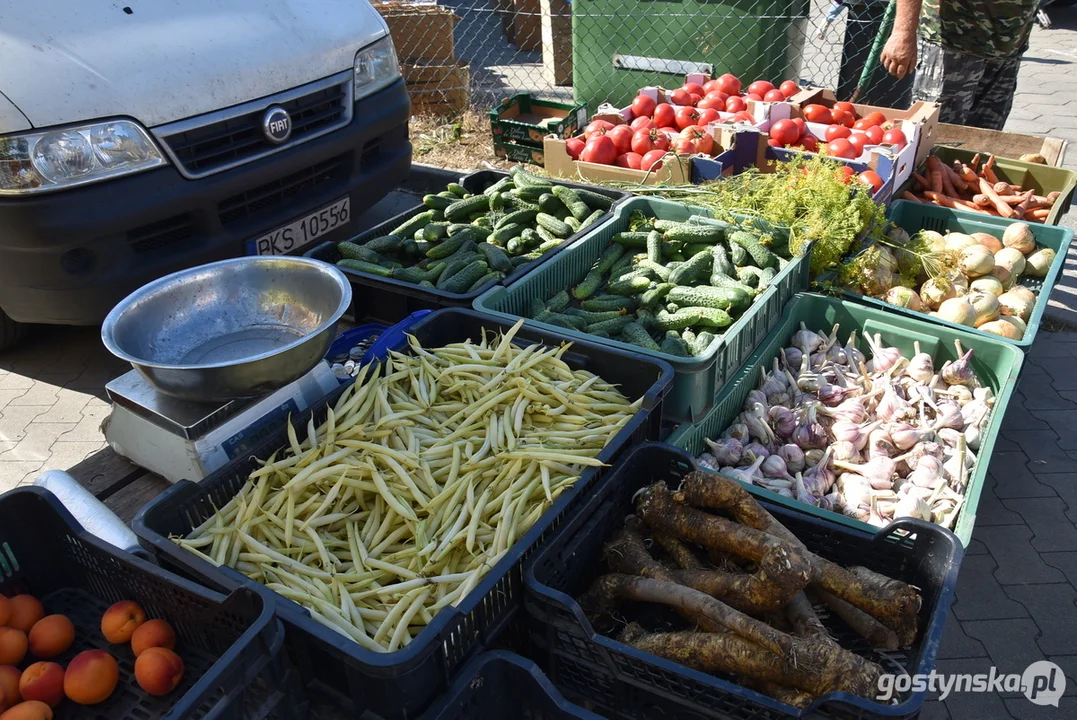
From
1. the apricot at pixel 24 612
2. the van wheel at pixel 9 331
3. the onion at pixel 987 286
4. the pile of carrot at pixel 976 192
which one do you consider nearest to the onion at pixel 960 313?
the onion at pixel 987 286

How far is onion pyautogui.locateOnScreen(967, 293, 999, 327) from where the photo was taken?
12.2 ft

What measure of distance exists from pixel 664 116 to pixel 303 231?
2.61 metres

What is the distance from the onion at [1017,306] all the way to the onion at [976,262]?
0.78ft

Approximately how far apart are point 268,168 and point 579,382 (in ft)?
7.09

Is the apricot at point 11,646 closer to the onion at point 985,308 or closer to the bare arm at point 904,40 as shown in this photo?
the onion at point 985,308

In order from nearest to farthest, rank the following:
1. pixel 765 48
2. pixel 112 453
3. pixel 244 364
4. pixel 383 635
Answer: pixel 383 635, pixel 244 364, pixel 112 453, pixel 765 48

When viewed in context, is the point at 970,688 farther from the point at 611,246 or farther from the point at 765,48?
the point at 765,48

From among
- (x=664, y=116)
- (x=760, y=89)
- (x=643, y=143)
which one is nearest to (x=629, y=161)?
(x=643, y=143)

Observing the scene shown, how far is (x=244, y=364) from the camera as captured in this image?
2186 mm

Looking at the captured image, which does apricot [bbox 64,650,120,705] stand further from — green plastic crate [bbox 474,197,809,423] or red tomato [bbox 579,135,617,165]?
red tomato [bbox 579,135,617,165]

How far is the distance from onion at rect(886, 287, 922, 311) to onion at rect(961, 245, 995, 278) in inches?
17.9

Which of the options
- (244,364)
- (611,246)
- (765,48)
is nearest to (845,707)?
(244,364)

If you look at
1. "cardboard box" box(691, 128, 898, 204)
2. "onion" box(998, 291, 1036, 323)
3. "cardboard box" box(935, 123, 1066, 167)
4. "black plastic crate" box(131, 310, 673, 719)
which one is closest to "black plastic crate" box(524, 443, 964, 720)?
"black plastic crate" box(131, 310, 673, 719)

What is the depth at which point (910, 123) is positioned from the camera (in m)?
4.96
